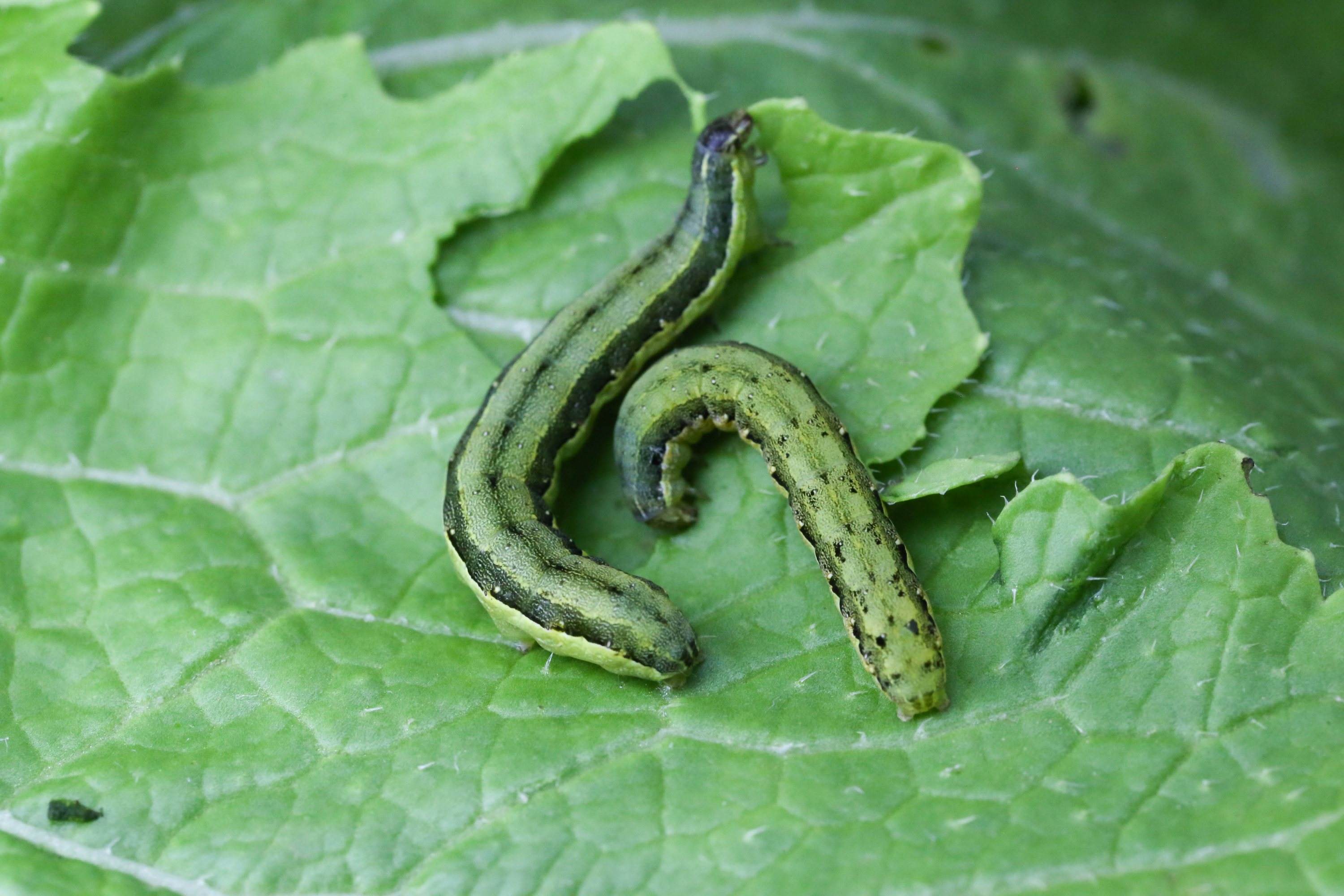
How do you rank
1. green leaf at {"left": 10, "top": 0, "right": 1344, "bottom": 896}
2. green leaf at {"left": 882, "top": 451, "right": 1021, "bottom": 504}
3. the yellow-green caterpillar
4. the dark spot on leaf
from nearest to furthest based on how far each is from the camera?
green leaf at {"left": 10, "top": 0, "right": 1344, "bottom": 896}
the dark spot on leaf
the yellow-green caterpillar
green leaf at {"left": 882, "top": 451, "right": 1021, "bottom": 504}

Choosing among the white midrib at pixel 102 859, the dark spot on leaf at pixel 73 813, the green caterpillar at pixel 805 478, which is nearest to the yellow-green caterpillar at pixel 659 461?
the green caterpillar at pixel 805 478

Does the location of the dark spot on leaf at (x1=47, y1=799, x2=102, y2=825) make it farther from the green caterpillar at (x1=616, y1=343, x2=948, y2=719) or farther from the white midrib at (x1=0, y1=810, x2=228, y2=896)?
the green caterpillar at (x1=616, y1=343, x2=948, y2=719)

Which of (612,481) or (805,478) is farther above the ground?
(805,478)

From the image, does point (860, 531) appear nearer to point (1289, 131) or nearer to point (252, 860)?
point (252, 860)

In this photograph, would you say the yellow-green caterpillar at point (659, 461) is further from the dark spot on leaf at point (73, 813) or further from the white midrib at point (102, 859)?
the dark spot on leaf at point (73, 813)

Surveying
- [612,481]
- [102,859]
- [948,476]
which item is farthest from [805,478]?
[102,859]

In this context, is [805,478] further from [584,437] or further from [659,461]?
[584,437]

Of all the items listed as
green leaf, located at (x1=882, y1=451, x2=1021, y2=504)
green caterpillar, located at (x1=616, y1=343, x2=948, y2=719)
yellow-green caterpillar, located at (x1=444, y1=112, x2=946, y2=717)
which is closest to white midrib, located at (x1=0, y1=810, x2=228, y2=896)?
yellow-green caterpillar, located at (x1=444, y1=112, x2=946, y2=717)
